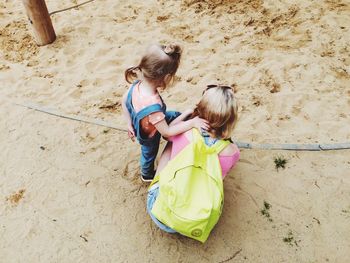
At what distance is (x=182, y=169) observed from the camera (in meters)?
1.98

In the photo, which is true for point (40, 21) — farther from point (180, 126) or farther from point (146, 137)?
point (180, 126)

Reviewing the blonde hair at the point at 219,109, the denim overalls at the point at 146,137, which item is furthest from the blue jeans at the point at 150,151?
the blonde hair at the point at 219,109

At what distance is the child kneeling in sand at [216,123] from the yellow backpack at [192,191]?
0.07 metres

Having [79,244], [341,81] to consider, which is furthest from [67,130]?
[341,81]

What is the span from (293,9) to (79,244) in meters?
3.67

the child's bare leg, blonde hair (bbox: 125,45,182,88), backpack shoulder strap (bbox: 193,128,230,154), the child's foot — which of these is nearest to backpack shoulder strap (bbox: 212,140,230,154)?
backpack shoulder strap (bbox: 193,128,230,154)

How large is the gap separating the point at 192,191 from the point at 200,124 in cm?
40

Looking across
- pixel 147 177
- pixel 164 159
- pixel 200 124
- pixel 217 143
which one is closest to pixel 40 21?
pixel 147 177

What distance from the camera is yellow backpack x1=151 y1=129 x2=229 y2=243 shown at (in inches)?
75.6

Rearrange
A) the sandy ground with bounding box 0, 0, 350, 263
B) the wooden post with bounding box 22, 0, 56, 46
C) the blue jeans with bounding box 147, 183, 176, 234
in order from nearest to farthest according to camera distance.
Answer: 1. the blue jeans with bounding box 147, 183, 176, 234
2. the sandy ground with bounding box 0, 0, 350, 263
3. the wooden post with bounding box 22, 0, 56, 46

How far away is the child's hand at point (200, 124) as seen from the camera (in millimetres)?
2123

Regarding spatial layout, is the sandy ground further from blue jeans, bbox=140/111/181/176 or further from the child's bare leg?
the child's bare leg

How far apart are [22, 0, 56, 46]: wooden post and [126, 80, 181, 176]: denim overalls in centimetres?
226

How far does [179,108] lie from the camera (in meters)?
3.25
